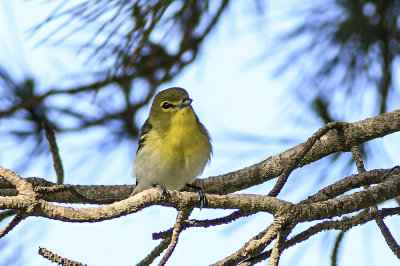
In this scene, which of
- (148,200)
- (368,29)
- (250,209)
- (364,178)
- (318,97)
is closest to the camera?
(148,200)

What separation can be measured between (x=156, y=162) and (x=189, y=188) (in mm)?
252

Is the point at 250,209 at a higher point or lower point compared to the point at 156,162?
lower

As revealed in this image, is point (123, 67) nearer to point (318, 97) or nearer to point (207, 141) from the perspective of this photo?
point (207, 141)

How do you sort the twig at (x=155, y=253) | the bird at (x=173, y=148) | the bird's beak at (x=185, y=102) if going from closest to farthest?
the twig at (x=155, y=253) < the bird at (x=173, y=148) < the bird's beak at (x=185, y=102)

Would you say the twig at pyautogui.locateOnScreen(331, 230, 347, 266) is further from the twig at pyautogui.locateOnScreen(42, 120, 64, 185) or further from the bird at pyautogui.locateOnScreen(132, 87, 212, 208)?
the twig at pyautogui.locateOnScreen(42, 120, 64, 185)

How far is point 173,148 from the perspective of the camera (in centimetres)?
339

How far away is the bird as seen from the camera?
340 cm

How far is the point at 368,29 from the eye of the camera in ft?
10.9

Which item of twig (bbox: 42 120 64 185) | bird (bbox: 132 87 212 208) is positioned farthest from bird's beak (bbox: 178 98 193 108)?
twig (bbox: 42 120 64 185)

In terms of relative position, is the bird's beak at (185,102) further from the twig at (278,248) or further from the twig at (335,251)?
the twig at (278,248)

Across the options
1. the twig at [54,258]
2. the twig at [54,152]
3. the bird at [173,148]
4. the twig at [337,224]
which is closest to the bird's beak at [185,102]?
the bird at [173,148]

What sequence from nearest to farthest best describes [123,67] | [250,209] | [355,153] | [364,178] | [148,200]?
[148,200] → [250,209] → [364,178] → [355,153] → [123,67]

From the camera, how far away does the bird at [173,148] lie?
340cm

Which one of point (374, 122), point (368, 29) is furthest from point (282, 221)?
point (368, 29)
